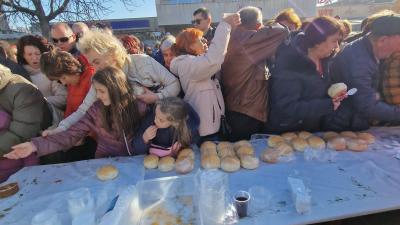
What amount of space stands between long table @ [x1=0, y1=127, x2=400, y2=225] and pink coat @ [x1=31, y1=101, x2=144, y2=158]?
11 centimetres

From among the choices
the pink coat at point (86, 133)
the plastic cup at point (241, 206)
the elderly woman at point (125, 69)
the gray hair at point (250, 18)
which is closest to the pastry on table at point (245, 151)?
the plastic cup at point (241, 206)

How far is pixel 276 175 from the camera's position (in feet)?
5.55

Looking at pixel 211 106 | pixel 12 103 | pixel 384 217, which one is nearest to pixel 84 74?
pixel 12 103

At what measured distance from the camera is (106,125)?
200 cm

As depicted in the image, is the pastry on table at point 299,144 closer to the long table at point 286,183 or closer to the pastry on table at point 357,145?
the long table at point 286,183

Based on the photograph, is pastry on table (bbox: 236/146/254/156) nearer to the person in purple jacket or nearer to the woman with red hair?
the woman with red hair

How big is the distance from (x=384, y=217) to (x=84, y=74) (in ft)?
8.34

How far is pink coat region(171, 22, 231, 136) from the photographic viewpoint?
6.31 ft

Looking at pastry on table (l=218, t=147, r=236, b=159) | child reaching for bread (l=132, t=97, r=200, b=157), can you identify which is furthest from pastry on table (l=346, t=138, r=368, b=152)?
child reaching for bread (l=132, t=97, r=200, b=157)

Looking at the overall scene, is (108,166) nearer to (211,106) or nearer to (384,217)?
(211,106)

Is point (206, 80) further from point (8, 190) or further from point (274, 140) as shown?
point (8, 190)

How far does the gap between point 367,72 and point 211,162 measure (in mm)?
1350

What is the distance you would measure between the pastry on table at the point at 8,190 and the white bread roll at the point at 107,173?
1.54ft

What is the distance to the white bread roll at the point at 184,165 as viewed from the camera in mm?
1777
